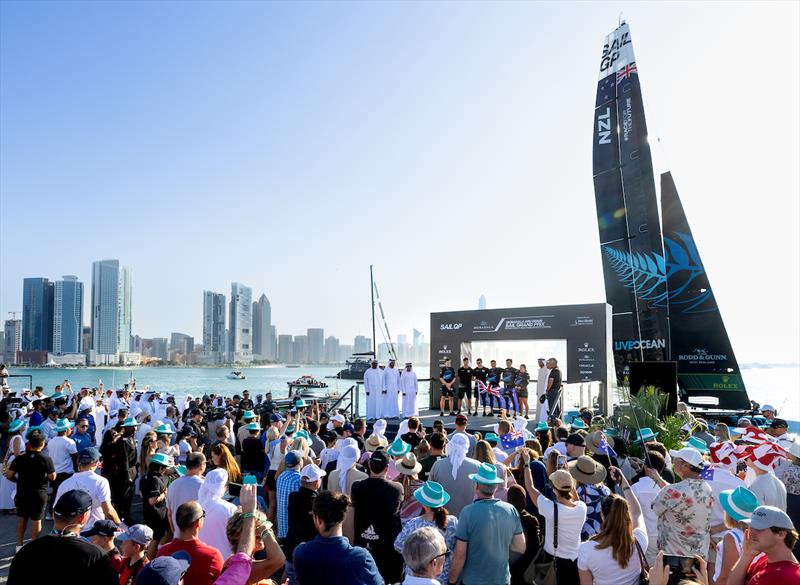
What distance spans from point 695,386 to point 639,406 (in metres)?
12.9

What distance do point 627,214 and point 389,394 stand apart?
11.8m

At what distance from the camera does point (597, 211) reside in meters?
21.8

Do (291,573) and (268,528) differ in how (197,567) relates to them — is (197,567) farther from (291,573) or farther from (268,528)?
(291,573)

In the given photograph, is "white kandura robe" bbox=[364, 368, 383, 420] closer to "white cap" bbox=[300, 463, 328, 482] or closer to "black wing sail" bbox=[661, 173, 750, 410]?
"white cap" bbox=[300, 463, 328, 482]

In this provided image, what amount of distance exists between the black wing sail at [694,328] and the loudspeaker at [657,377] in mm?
9556

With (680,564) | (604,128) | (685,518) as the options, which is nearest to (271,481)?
(685,518)

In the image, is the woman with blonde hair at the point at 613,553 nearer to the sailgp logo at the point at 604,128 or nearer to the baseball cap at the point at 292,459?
the baseball cap at the point at 292,459

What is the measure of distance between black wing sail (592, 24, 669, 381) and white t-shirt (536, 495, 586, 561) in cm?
1768

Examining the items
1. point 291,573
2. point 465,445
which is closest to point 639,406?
point 465,445

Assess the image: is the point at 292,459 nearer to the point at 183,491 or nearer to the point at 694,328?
the point at 183,491

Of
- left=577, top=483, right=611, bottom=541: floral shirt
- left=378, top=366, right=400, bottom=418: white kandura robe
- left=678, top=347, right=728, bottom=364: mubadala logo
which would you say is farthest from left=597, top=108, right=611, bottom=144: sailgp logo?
left=577, top=483, right=611, bottom=541: floral shirt

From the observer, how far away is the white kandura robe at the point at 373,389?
1591cm

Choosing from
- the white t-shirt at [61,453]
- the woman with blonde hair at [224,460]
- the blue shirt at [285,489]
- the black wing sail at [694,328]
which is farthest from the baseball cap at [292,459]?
the black wing sail at [694,328]

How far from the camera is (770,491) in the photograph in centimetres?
467
